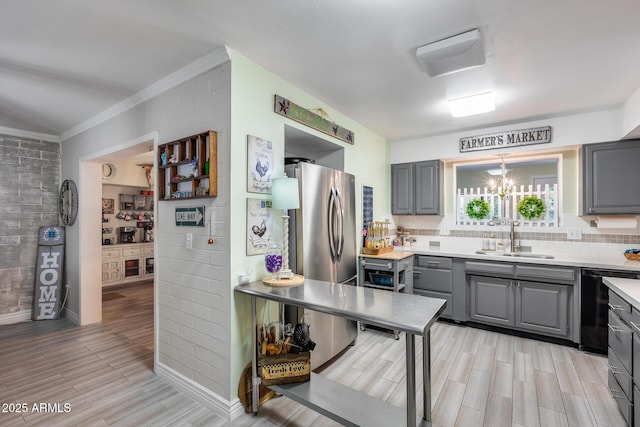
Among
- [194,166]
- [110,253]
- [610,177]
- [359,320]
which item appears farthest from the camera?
[110,253]

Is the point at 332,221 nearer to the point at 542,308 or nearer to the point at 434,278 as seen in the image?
the point at 434,278

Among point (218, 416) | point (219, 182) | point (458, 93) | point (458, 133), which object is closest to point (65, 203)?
point (219, 182)

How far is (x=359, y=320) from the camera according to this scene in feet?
5.00

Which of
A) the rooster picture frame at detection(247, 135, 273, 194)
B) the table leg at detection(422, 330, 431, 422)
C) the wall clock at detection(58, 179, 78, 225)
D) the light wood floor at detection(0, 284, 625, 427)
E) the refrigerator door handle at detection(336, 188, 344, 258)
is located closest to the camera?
the table leg at detection(422, 330, 431, 422)

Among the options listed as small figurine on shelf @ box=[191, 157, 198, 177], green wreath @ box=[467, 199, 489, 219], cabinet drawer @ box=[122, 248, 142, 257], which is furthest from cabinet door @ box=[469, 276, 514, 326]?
cabinet drawer @ box=[122, 248, 142, 257]

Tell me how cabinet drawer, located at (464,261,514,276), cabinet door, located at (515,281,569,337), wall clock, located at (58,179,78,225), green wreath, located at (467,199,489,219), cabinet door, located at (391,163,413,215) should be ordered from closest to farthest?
cabinet door, located at (515,281,569,337) → cabinet drawer, located at (464,261,514,276) → wall clock, located at (58,179,78,225) → green wreath, located at (467,199,489,219) → cabinet door, located at (391,163,413,215)

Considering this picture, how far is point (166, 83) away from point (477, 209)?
12.9 feet

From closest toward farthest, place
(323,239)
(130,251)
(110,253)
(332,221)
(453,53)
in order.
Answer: (453,53) < (323,239) < (332,221) < (110,253) < (130,251)

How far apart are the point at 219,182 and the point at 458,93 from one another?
2306 mm

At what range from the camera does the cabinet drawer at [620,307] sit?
1.79m

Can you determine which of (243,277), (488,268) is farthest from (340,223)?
(488,268)

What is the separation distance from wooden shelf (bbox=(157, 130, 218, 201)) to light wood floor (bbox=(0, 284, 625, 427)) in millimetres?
1563

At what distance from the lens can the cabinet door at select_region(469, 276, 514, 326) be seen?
133 inches

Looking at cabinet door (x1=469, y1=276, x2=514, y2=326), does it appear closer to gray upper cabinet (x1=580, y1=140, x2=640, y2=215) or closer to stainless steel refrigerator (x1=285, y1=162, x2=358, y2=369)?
gray upper cabinet (x1=580, y1=140, x2=640, y2=215)
